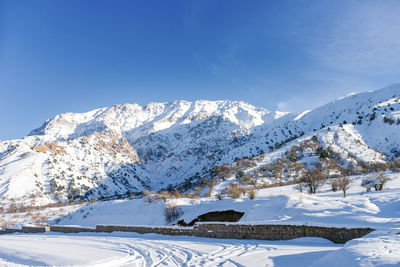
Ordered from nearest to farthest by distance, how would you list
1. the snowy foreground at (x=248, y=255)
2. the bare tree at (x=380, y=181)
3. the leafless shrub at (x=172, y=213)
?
the snowy foreground at (x=248, y=255), the bare tree at (x=380, y=181), the leafless shrub at (x=172, y=213)

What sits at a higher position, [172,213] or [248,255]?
[248,255]

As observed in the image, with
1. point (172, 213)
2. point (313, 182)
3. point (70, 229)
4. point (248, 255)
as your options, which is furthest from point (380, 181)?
point (70, 229)

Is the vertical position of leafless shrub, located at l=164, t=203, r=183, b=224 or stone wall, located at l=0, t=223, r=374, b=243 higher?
stone wall, located at l=0, t=223, r=374, b=243

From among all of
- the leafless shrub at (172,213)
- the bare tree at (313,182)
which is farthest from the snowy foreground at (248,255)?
the bare tree at (313,182)

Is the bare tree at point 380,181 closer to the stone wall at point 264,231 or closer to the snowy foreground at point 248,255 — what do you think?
the stone wall at point 264,231

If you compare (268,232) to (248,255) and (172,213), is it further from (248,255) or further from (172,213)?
(172,213)

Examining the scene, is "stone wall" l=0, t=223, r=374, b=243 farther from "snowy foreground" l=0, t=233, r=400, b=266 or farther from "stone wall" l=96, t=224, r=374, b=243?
"snowy foreground" l=0, t=233, r=400, b=266

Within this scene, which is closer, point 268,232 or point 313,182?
point 268,232

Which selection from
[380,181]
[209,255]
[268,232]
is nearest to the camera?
[209,255]

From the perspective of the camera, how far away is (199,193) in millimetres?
54906

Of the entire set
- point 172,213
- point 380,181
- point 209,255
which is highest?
point 380,181

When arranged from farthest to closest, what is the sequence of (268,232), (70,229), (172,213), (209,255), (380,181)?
(172,213) → (380,181) → (70,229) → (268,232) → (209,255)

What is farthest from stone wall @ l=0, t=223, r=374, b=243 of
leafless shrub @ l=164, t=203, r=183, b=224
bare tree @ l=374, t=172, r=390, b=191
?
bare tree @ l=374, t=172, r=390, b=191

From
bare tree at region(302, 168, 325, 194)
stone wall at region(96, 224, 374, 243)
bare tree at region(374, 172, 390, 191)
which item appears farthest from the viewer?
bare tree at region(302, 168, 325, 194)
